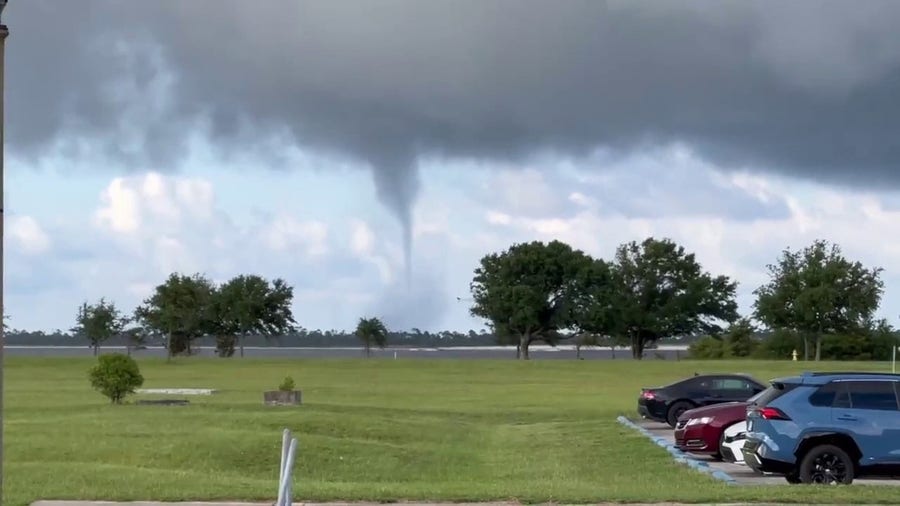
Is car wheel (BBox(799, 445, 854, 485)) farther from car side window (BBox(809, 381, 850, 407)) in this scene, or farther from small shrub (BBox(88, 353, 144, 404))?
small shrub (BBox(88, 353, 144, 404))

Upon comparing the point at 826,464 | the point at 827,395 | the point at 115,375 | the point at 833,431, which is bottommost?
the point at 826,464

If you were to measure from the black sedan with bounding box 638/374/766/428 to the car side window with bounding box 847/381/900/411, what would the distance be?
16.3m

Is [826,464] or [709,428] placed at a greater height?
[709,428]

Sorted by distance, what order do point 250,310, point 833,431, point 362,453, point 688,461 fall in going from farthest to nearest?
point 250,310 < point 362,453 < point 688,461 < point 833,431

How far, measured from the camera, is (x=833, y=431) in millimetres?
18344

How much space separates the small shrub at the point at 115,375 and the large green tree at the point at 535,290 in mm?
83859

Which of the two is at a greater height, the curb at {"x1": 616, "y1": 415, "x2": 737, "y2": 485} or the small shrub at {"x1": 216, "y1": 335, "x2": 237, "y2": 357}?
the small shrub at {"x1": 216, "y1": 335, "x2": 237, "y2": 357}

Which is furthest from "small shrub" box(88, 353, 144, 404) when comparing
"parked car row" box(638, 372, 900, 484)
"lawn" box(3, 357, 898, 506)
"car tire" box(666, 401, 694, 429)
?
"parked car row" box(638, 372, 900, 484)

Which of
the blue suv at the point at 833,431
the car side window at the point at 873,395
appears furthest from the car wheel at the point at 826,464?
the car side window at the point at 873,395

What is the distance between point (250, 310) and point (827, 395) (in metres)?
104

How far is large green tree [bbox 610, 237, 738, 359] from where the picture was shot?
122m

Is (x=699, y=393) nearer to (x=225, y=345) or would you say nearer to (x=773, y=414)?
(x=773, y=414)

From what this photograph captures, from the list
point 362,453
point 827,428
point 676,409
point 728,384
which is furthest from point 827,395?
point 728,384

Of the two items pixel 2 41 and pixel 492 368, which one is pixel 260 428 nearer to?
pixel 2 41
